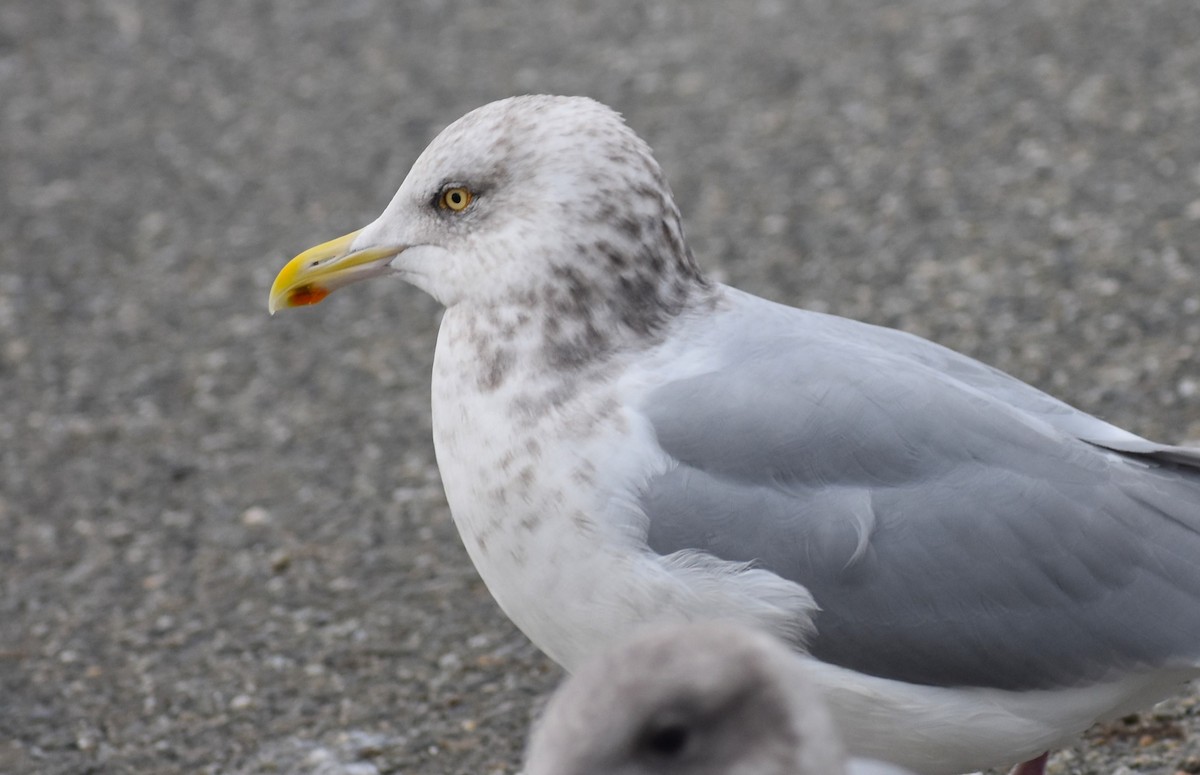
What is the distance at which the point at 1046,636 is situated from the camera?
2744 mm

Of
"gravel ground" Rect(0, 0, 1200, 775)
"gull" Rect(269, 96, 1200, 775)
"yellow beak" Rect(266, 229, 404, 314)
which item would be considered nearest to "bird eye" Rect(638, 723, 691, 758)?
"gull" Rect(269, 96, 1200, 775)

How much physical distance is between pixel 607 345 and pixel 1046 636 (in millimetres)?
950

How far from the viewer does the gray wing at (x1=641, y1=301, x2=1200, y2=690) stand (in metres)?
2.74

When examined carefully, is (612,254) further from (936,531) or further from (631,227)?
(936,531)

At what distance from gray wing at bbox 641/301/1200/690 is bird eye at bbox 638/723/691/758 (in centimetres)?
76

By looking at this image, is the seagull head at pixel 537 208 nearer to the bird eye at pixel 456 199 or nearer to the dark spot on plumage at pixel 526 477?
the bird eye at pixel 456 199

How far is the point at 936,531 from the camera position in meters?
2.75

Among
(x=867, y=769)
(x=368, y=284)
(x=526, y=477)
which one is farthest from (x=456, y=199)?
(x=368, y=284)

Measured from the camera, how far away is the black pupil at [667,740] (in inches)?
78.4

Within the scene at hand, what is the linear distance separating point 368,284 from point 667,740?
179 inches

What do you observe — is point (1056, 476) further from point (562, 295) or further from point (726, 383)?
point (562, 295)

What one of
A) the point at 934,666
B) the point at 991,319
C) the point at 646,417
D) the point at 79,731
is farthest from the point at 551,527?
the point at 991,319

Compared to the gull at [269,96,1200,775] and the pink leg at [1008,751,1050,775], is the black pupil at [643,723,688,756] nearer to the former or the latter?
the gull at [269,96,1200,775]

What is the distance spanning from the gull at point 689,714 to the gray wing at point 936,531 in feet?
2.31
